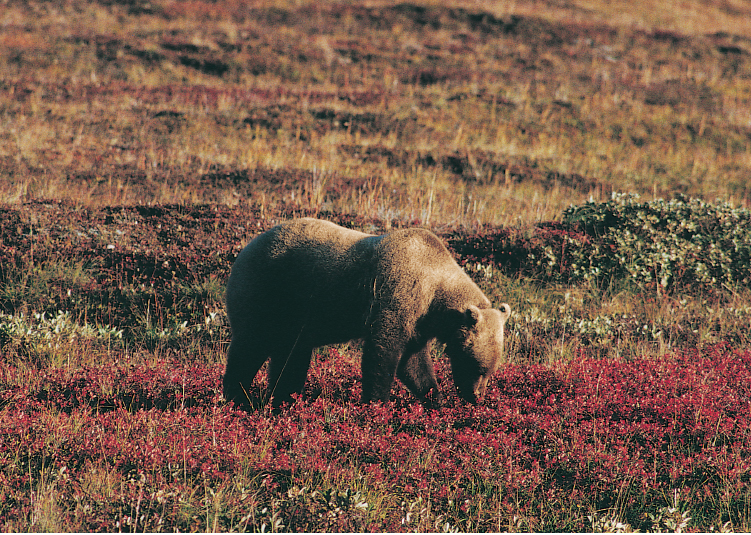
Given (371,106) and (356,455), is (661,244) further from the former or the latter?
(371,106)

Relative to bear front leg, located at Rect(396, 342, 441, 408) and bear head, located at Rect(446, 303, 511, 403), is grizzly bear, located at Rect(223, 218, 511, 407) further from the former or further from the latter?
bear front leg, located at Rect(396, 342, 441, 408)

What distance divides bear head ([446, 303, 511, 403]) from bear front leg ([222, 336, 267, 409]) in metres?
1.60

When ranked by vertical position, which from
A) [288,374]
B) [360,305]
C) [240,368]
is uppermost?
[360,305]

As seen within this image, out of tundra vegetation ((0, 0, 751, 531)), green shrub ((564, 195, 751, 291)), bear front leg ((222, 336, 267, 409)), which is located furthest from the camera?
green shrub ((564, 195, 751, 291))

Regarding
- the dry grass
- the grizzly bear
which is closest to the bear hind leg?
the grizzly bear

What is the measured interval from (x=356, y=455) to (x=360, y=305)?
1137 millimetres

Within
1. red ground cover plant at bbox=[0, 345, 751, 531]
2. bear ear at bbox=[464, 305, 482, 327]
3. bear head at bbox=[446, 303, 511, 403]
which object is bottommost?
red ground cover plant at bbox=[0, 345, 751, 531]

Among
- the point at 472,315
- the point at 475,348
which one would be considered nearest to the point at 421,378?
the point at 475,348

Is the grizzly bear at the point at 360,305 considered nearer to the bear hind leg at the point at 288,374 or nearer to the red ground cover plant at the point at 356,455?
the bear hind leg at the point at 288,374

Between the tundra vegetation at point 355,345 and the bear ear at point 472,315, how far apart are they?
86 centimetres

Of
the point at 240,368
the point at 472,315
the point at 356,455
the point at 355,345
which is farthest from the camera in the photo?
the point at 355,345

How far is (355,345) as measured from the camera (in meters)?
7.04

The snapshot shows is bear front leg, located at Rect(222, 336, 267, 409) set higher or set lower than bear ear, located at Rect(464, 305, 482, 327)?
lower

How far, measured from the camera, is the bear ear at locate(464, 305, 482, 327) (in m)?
4.55
